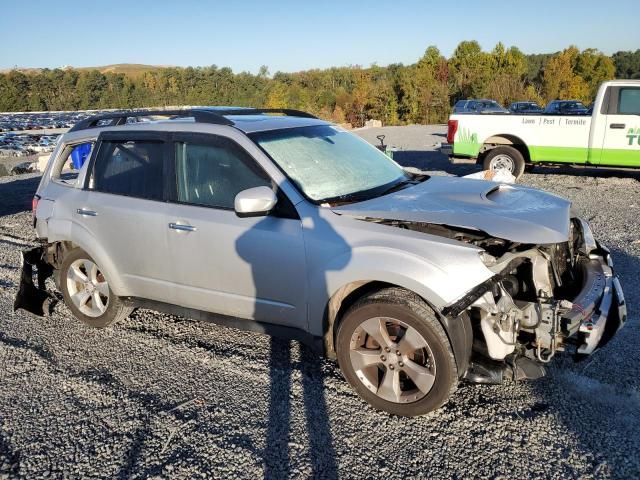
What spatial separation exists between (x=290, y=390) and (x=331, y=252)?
102 cm

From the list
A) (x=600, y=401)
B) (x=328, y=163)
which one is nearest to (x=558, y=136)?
(x=328, y=163)

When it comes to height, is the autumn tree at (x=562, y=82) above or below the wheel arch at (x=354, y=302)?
above

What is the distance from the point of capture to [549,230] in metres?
3.12

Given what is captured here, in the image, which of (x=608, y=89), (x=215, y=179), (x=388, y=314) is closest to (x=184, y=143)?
(x=215, y=179)

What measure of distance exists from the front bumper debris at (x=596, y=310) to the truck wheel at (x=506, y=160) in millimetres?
8205

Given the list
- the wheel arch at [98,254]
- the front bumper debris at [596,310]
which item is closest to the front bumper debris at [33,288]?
the wheel arch at [98,254]

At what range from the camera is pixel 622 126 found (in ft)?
34.3

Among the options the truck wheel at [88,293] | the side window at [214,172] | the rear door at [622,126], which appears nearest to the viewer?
the side window at [214,172]

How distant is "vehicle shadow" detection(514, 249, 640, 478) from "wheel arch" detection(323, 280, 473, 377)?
2.24ft

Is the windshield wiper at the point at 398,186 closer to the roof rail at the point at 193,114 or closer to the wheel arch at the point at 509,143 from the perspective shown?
the roof rail at the point at 193,114

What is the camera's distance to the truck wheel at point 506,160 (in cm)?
1158

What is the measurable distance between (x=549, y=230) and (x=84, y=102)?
154268mm

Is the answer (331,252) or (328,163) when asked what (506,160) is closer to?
(328,163)

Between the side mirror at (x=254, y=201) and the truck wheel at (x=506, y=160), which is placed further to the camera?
the truck wheel at (x=506, y=160)
